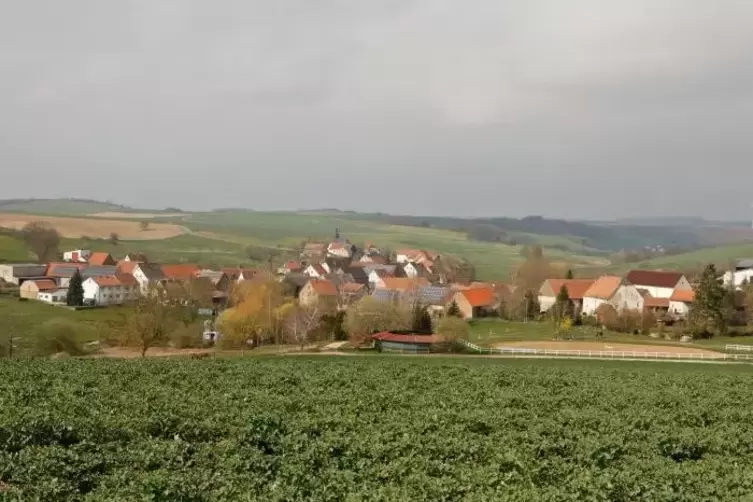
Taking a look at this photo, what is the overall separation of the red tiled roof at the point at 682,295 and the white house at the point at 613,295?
4674mm

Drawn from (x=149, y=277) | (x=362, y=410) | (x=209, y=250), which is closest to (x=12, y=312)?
(x=149, y=277)

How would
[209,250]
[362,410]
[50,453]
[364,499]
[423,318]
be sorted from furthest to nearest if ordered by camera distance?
[209,250]
[423,318]
[362,410]
[50,453]
[364,499]

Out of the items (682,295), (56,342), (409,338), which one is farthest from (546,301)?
(56,342)

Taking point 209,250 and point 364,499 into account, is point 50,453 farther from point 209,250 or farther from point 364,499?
point 209,250

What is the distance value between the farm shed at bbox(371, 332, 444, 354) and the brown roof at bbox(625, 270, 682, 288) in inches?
2247

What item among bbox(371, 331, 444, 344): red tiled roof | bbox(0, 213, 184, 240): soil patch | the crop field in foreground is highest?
bbox(0, 213, 184, 240): soil patch

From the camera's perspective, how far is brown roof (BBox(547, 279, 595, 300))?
103 m

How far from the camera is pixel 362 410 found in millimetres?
27078

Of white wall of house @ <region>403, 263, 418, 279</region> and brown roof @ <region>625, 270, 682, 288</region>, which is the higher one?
brown roof @ <region>625, 270, 682, 288</region>

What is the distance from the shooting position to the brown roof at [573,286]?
10331cm

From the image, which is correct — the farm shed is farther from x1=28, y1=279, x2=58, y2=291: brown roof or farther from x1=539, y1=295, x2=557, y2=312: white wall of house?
x1=28, y1=279, x2=58, y2=291: brown roof

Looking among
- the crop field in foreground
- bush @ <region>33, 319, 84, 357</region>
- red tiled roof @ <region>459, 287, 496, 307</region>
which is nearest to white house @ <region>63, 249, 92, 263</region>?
red tiled roof @ <region>459, 287, 496, 307</region>

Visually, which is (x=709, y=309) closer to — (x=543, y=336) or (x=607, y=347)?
(x=543, y=336)

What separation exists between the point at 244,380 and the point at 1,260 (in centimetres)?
10291
